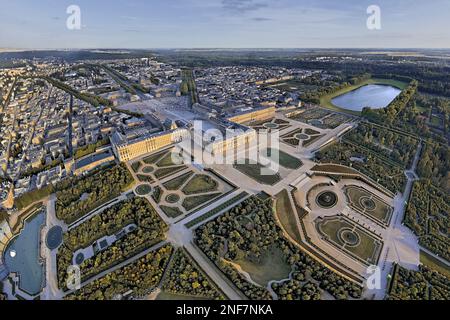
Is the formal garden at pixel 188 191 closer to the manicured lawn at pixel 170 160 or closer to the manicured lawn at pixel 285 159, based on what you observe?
the manicured lawn at pixel 170 160

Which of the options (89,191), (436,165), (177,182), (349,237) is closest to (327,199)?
(349,237)

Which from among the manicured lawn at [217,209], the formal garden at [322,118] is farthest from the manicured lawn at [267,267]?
the formal garden at [322,118]

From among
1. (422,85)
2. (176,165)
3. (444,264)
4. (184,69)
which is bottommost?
(444,264)

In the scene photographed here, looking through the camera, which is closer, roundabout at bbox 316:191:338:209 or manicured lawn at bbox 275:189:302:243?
manicured lawn at bbox 275:189:302:243

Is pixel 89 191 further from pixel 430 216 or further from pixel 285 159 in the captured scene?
pixel 430 216

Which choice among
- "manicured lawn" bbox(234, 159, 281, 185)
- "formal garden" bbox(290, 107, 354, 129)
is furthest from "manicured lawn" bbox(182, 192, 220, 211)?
"formal garden" bbox(290, 107, 354, 129)

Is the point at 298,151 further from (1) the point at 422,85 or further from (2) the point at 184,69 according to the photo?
(2) the point at 184,69

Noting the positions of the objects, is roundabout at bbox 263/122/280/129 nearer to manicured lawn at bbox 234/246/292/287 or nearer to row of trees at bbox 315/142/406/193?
row of trees at bbox 315/142/406/193

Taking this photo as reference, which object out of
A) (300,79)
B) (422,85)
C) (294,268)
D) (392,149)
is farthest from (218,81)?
(294,268)
